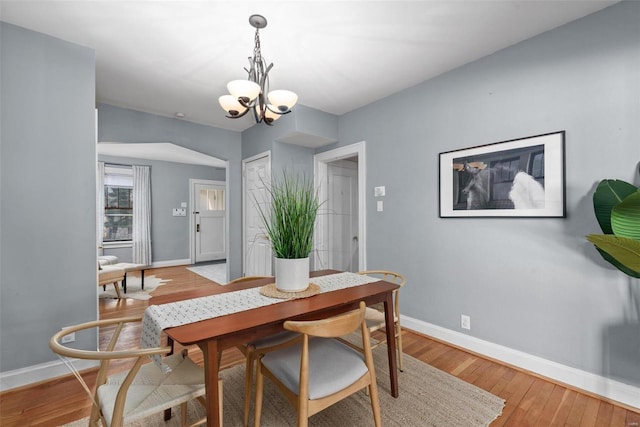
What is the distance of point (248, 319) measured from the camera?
125cm

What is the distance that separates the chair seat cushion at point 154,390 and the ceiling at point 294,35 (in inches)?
84.0

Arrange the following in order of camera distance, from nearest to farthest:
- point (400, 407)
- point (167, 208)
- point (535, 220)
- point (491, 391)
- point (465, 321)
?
point (400, 407), point (491, 391), point (535, 220), point (465, 321), point (167, 208)

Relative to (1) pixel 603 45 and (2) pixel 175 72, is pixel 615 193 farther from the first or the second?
(2) pixel 175 72

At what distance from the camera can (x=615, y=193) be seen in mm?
1635

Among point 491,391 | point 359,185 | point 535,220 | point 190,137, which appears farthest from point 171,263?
point 535,220

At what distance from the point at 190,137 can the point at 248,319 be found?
348 cm

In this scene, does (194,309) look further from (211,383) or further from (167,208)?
(167,208)

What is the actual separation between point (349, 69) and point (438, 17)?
2.82 ft

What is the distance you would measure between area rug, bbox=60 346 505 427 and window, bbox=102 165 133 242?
5.39 meters

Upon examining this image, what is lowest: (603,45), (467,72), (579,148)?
(579,148)

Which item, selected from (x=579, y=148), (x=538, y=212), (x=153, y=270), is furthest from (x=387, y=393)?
(x=153, y=270)

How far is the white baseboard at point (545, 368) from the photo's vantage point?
1753mm

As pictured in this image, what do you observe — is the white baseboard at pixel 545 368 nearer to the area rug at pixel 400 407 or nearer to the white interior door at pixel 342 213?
the area rug at pixel 400 407

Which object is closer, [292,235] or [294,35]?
[292,235]
